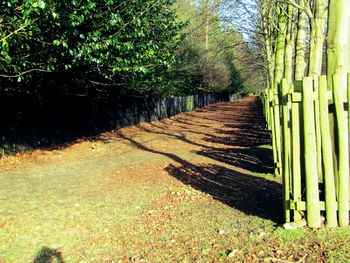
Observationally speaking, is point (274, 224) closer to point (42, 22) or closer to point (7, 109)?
point (42, 22)

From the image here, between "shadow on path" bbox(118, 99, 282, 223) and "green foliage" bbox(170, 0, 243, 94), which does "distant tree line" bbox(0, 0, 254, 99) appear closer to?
"shadow on path" bbox(118, 99, 282, 223)

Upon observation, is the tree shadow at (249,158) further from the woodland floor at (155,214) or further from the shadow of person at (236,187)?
the shadow of person at (236,187)

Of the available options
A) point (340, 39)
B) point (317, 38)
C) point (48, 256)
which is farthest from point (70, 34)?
point (340, 39)

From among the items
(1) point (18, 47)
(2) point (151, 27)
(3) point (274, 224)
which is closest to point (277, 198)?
(3) point (274, 224)

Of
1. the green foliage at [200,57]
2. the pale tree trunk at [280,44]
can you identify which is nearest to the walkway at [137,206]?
the pale tree trunk at [280,44]

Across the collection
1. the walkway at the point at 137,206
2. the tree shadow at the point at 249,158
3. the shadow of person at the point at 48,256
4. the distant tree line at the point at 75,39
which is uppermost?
the distant tree line at the point at 75,39

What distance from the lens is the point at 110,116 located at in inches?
887

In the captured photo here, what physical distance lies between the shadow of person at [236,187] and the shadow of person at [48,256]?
2.79 meters

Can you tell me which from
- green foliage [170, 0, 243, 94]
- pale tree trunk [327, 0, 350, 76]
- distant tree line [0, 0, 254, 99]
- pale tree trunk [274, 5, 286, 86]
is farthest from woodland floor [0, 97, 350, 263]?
green foliage [170, 0, 243, 94]

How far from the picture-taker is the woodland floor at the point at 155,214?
4.54 m

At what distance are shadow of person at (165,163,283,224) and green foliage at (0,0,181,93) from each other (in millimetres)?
3810

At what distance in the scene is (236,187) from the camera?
7.71 meters

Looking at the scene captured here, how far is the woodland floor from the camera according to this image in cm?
454

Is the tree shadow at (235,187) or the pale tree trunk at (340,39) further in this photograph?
the tree shadow at (235,187)
